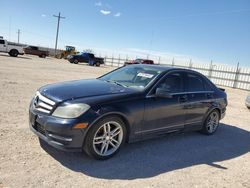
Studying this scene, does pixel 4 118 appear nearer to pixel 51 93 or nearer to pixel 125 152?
pixel 51 93

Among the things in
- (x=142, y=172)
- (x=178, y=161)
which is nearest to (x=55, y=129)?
(x=142, y=172)

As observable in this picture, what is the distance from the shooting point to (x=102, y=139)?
416 centimetres

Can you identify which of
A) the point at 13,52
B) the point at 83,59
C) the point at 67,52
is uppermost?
the point at 67,52

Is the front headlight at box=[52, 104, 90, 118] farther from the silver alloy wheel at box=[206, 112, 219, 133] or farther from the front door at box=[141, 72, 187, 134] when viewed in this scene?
the silver alloy wheel at box=[206, 112, 219, 133]

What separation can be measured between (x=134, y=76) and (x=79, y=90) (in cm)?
140

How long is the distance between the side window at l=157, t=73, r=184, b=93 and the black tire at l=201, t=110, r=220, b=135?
130 cm

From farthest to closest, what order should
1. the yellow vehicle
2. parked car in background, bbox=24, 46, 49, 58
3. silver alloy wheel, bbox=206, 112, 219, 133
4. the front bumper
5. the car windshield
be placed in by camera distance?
the yellow vehicle, parked car in background, bbox=24, 46, 49, 58, silver alloy wheel, bbox=206, 112, 219, 133, the car windshield, the front bumper

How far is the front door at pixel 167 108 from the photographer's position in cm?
465

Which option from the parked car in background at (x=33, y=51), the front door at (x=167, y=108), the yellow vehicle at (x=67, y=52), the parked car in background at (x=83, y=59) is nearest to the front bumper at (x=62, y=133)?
the front door at (x=167, y=108)

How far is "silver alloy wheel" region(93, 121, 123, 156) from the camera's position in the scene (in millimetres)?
4113

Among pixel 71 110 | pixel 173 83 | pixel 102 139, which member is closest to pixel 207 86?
pixel 173 83

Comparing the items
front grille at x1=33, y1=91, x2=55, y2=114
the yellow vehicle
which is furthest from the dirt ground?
the yellow vehicle

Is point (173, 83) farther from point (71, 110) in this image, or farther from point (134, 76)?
point (71, 110)

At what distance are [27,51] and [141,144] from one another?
43.9 metres
